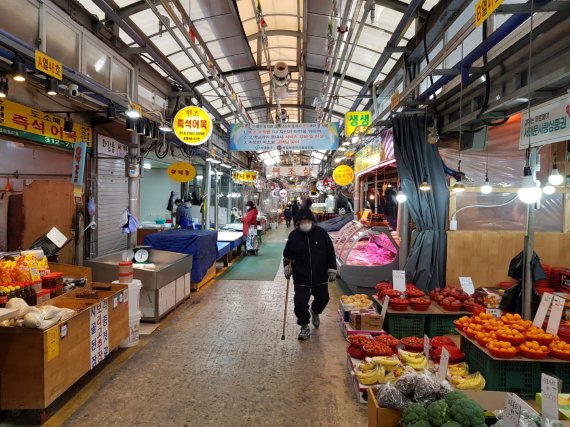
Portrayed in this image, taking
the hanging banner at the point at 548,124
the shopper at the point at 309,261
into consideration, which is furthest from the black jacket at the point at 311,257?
the hanging banner at the point at 548,124

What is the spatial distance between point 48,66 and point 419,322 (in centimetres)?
602

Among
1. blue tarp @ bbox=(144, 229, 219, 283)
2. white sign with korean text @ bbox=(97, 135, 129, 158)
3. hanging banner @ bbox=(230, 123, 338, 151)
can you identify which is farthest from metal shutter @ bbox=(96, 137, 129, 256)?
hanging banner @ bbox=(230, 123, 338, 151)

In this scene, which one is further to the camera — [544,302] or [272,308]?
[272,308]

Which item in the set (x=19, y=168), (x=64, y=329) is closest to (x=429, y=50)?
(x=64, y=329)

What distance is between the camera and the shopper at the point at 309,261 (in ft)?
19.2

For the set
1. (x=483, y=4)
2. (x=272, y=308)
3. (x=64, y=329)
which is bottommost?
(x=272, y=308)

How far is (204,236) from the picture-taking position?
8484mm

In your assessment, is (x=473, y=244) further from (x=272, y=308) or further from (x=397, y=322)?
(x=272, y=308)

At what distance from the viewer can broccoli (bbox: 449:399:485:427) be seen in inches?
84.2

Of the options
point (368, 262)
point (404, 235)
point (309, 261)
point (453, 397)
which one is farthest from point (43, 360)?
point (404, 235)

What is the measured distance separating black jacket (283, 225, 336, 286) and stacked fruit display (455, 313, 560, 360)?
2.37 meters

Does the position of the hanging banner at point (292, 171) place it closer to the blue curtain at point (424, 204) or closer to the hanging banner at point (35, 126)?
the blue curtain at point (424, 204)

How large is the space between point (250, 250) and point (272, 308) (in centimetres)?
708

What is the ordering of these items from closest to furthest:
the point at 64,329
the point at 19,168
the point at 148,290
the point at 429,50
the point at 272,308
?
the point at 64,329 → the point at 148,290 → the point at 429,50 → the point at 272,308 → the point at 19,168
